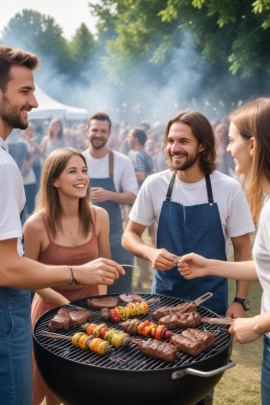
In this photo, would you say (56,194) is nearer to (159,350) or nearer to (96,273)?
(96,273)

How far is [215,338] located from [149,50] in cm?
2378

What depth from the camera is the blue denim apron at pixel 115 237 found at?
5.52m

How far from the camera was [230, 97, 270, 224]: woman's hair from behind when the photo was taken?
7.98 ft

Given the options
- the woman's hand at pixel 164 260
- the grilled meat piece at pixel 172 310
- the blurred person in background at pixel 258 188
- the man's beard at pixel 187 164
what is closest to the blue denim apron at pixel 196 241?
the man's beard at pixel 187 164

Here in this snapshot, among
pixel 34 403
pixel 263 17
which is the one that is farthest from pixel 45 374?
pixel 263 17

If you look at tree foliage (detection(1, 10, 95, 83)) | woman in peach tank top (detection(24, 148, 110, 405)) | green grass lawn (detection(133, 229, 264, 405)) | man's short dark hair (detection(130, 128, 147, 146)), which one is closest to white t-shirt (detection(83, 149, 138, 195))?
green grass lawn (detection(133, 229, 264, 405))

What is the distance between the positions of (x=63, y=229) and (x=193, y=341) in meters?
1.49

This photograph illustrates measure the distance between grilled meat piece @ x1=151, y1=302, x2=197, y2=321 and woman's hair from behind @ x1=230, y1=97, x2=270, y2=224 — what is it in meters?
0.74

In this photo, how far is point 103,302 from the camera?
3125mm

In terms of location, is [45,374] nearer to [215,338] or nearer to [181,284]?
[215,338]

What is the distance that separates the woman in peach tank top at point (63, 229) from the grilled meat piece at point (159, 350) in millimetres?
1002

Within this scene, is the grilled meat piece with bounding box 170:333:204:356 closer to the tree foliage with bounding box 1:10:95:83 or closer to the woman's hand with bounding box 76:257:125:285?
the woman's hand with bounding box 76:257:125:285

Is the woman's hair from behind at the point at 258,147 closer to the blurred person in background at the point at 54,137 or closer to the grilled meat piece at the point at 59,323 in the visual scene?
the grilled meat piece at the point at 59,323

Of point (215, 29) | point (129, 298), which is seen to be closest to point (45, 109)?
point (215, 29)
